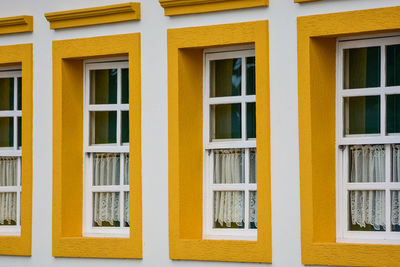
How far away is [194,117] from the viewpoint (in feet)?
38.1

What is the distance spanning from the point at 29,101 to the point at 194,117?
218cm

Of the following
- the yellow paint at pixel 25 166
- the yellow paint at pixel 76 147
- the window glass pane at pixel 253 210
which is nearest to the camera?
the window glass pane at pixel 253 210

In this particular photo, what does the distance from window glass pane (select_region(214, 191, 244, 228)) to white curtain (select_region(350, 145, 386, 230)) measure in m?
1.29

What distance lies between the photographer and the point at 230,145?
11.5 m

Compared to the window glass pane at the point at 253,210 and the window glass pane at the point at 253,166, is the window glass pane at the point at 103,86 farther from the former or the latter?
the window glass pane at the point at 253,210

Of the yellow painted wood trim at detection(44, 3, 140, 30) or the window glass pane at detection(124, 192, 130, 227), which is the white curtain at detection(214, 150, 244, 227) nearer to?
the window glass pane at detection(124, 192, 130, 227)

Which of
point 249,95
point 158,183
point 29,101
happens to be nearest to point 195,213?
point 158,183

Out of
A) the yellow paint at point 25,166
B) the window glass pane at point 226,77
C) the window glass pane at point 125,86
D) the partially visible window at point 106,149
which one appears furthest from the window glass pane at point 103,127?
the window glass pane at point 226,77

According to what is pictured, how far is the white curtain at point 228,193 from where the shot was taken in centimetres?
1145

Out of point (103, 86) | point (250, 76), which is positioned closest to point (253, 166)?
point (250, 76)

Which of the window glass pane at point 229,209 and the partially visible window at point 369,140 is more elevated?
the partially visible window at point 369,140

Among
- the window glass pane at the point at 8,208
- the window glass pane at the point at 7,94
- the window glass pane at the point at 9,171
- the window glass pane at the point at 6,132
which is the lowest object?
the window glass pane at the point at 8,208

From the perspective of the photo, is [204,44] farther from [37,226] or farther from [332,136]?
[37,226]

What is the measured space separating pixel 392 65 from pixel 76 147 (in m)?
3.95
